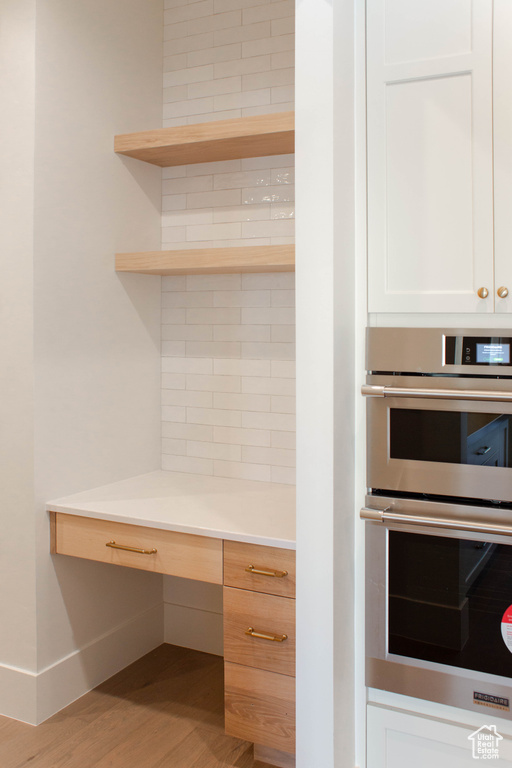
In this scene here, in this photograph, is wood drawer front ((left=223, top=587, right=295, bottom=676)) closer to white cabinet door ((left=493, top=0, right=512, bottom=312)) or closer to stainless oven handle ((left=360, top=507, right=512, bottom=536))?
stainless oven handle ((left=360, top=507, right=512, bottom=536))

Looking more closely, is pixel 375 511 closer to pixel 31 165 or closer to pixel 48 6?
pixel 31 165

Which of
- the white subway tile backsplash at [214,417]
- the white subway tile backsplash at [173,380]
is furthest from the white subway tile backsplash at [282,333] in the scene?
the white subway tile backsplash at [173,380]

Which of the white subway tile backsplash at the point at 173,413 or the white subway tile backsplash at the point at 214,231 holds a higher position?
the white subway tile backsplash at the point at 214,231

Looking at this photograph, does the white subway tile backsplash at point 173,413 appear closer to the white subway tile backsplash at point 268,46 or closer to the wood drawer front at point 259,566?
the wood drawer front at point 259,566

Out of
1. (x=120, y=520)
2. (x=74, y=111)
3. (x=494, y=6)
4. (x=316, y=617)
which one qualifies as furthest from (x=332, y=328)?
(x=74, y=111)

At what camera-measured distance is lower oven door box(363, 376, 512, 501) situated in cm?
170

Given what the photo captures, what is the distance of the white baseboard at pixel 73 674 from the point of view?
234 cm

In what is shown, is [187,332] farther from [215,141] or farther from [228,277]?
[215,141]

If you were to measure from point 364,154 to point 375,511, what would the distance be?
1012 mm

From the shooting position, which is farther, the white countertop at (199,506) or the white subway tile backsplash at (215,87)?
the white subway tile backsplash at (215,87)

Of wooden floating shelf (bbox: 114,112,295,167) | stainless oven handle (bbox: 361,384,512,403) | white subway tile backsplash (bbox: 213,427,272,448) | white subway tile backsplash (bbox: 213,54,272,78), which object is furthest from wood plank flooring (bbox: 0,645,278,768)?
white subway tile backsplash (bbox: 213,54,272,78)

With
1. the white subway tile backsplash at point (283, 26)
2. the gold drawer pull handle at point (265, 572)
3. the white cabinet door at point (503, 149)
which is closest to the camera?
the white cabinet door at point (503, 149)

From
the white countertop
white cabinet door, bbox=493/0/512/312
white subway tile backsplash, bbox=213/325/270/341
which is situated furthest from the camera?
white subway tile backsplash, bbox=213/325/270/341

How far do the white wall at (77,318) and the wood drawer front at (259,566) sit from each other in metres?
0.75
